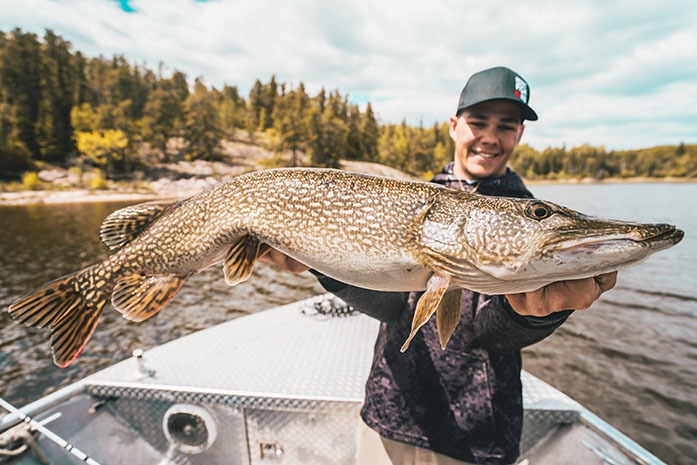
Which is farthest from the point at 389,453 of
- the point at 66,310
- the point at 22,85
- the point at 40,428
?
the point at 22,85

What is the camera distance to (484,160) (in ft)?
7.43

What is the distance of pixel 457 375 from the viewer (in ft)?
5.83

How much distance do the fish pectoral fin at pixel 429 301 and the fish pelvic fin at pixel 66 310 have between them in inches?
64.9

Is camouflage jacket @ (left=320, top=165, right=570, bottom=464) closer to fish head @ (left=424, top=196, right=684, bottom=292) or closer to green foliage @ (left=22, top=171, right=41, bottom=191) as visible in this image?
fish head @ (left=424, top=196, right=684, bottom=292)

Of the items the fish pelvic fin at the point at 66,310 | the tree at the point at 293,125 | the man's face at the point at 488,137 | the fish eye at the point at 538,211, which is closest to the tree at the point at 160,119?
the tree at the point at 293,125

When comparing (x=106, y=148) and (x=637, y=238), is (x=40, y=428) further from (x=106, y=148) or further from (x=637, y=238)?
(x=106, y=148)

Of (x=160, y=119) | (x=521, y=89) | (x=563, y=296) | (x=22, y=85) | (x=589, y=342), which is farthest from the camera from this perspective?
(x=160, y=119)

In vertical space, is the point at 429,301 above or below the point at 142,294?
above

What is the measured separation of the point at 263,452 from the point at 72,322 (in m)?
1.67

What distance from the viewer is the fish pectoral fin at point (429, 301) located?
1.44 metres

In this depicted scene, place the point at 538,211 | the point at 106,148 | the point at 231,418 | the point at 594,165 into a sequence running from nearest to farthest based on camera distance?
the point at 538,211, the point at 231,418, the point at 106,148, the point at 594,165

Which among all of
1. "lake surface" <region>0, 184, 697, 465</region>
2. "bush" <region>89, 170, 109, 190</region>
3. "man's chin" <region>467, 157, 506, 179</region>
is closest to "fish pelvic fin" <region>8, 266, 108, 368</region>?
"man's chin" <region>467, 157, 506, 179</region>

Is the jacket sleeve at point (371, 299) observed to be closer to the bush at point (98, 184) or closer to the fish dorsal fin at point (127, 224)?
the fish dorsal fin at point (127, 224)

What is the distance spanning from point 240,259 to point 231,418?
144 cm
